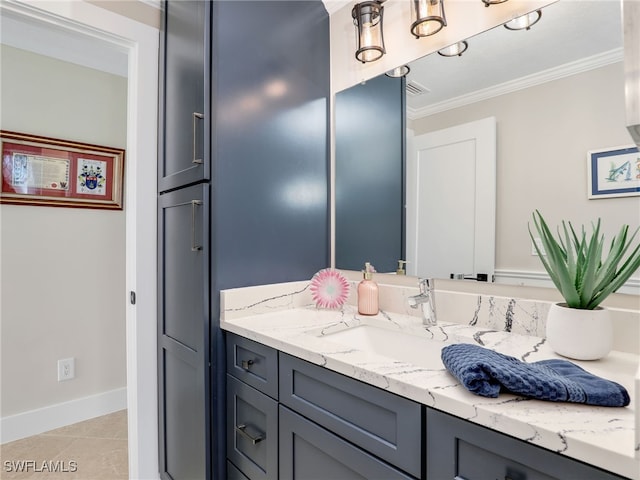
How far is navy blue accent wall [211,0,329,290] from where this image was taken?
4.46ft

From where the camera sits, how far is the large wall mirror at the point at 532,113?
1006 mm

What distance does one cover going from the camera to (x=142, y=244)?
170 centimetres

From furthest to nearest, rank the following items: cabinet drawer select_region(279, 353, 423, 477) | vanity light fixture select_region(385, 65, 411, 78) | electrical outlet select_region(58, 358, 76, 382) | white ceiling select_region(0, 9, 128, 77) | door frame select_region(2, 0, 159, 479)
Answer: electrical outlet select_region(58, 358, 76, 382) < white ceiling select_region(0, 9, 128, 77) < door frame select_region(2, 0, 159, 479) < vanity light fixture select_region(385, 65, 411, 78) < cabinet drawer select_region(279, 353, 423, 477)

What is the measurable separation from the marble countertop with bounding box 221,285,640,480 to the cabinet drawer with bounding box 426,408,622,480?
2cm

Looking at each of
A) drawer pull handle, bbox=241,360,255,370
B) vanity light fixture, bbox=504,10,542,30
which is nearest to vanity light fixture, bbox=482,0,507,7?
vanity light fixture, bbox=504,10,542,30

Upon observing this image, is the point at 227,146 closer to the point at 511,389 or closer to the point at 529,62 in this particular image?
the point at 529,62

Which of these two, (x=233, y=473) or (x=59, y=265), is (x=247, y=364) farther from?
(x=59, y=265)

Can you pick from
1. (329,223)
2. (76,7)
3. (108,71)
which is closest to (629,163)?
(329,223)

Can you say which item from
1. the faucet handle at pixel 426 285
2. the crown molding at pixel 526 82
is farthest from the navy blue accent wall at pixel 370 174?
the faucet handle at pixel 426 285

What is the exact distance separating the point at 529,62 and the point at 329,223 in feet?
3.25

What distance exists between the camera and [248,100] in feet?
4.68

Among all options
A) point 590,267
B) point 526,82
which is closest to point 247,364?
point 590,267

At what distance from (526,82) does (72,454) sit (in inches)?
112

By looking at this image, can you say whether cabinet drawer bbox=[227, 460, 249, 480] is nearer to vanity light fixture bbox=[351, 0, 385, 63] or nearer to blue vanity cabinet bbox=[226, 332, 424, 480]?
blue vanity cabinet bbox=[226, 332, 424, 480]
